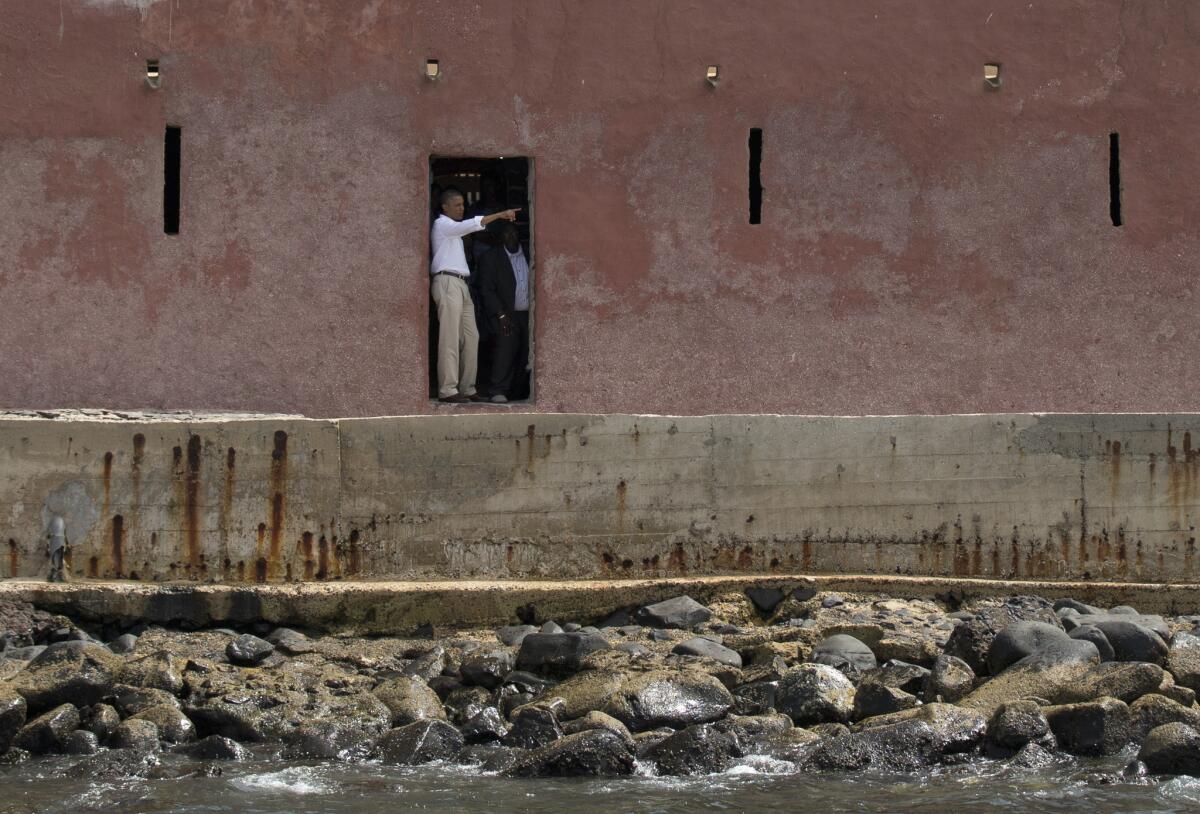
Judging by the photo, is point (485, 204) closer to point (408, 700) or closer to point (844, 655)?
point (844, 655)

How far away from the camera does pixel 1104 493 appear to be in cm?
1113

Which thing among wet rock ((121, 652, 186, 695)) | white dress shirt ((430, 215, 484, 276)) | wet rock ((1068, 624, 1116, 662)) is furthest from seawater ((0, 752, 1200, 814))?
white dress shirt ((430, 215, 484, 276))

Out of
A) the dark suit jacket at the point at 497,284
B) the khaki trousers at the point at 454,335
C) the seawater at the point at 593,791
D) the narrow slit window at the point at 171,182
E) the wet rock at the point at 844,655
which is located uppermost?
the narrow slit window at the point at 171,182

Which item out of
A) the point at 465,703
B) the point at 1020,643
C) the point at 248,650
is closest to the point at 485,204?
the point at 248,650

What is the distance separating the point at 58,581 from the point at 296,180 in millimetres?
4256

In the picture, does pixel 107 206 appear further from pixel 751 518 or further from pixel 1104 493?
pixel 1104 493

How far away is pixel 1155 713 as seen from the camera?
893 centimetres

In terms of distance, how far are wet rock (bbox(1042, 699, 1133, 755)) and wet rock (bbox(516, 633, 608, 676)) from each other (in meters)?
2.32

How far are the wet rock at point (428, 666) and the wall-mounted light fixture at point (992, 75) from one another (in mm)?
6679

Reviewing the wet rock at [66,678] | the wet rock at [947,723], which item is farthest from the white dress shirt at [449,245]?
the wet rock at [947,723]

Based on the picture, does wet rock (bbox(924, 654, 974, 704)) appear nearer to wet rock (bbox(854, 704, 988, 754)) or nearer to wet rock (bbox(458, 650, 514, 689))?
wet rock (bbox(854, 704, 988, 754))

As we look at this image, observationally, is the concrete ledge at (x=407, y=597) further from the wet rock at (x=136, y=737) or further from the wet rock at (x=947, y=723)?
the wet rock at (x=947, y=723)

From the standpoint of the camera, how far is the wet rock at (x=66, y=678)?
9.18 meters

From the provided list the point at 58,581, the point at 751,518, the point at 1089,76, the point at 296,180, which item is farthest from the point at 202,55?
the point at 1089,76
